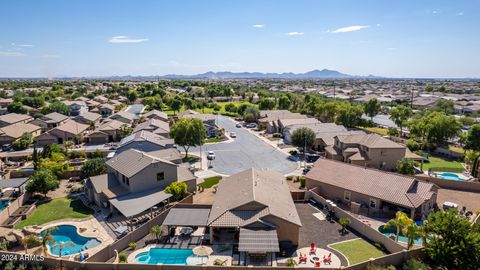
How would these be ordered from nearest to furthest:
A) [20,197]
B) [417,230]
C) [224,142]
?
[417,230] → [20,197] → [224,142]

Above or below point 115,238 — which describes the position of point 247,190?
above

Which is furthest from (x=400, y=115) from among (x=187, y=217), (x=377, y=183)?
(x=187, y=217)

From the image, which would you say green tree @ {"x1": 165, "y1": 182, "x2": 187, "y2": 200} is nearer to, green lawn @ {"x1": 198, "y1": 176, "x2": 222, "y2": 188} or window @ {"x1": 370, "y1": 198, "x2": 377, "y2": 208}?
green lawn @ {"x1": 198, "y1": 176, "x2": 222, "y2": 188}

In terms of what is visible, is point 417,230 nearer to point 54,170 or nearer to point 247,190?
point 247,190

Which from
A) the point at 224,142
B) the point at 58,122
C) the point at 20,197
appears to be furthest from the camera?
the point at 58,122

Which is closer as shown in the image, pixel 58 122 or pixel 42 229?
pixel 42 229

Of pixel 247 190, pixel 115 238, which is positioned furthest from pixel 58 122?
pixel 247 190
